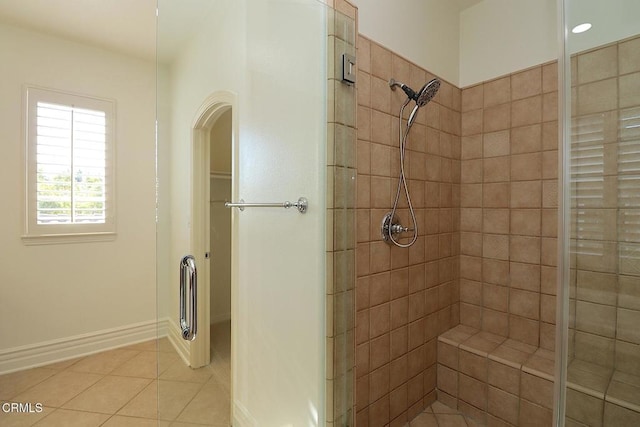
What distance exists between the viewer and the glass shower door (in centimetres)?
112

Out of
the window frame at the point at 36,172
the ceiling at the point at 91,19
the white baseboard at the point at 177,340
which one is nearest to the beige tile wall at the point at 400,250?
the white baseboard at the point at 177,340

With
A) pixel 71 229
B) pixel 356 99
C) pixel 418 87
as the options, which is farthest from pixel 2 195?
pixel 418 87

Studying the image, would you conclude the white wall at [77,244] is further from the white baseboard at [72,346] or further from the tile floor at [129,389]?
the tile floor at [129,389]

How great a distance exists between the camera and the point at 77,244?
2.51 m

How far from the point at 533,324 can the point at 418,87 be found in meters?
1.57

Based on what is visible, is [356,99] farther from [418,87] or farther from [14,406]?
[14,406]

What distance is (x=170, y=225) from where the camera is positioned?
1.10 m

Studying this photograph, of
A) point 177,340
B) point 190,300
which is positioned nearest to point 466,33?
point 190,300

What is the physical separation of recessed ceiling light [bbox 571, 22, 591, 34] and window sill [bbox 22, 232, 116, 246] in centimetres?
341

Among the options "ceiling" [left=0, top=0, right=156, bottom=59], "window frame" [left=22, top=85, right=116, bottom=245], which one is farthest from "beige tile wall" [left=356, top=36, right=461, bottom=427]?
"window frame" [left=22, top=85, right=116, bottom=245]

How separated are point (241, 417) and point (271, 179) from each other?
104cm

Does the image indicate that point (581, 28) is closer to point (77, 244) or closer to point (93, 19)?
point (93, 19)

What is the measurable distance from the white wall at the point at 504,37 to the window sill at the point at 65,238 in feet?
10.5

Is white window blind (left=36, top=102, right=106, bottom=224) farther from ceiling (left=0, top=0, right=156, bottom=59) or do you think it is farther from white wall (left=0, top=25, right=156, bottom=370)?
ceiling (left=0, top=0, right=156, bottom=59)
